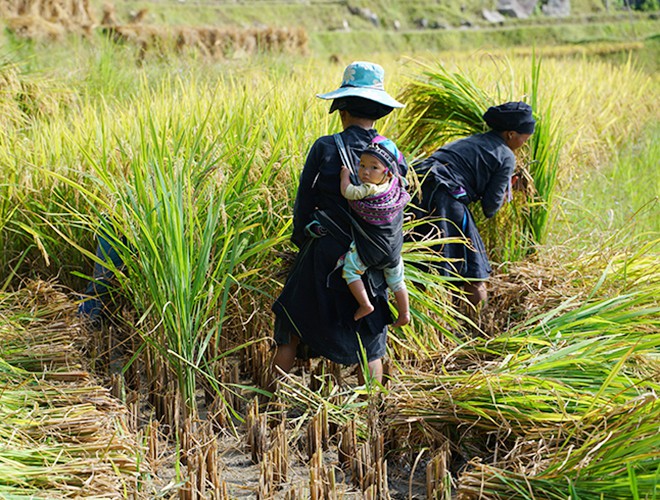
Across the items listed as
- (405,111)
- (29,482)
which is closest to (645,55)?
(405,111)

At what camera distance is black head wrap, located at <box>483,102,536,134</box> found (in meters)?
3.75

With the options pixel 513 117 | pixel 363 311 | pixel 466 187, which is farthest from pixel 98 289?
pixel 513 117

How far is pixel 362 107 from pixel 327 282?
26.1 inches

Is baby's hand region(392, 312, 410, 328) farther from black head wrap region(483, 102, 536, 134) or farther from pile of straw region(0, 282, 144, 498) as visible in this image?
black head wrap region(483, 102, 536, 134)

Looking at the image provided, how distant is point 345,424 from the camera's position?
2605 millimetres

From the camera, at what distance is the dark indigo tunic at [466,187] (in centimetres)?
372

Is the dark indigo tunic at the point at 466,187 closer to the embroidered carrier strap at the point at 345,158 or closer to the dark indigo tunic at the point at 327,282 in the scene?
the dark indigo tunic at the point at 327,282

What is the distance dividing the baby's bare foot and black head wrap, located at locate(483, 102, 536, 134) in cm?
152

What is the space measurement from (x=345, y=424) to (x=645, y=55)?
20.2 metres

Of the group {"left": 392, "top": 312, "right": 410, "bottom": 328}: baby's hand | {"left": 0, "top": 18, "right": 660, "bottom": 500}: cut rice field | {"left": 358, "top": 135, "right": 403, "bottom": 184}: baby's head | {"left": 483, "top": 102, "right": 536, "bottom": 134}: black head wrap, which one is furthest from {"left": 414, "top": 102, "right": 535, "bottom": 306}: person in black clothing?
{"left": 358, "top": 135, "right": 403, "bottom": 184}: baby's head

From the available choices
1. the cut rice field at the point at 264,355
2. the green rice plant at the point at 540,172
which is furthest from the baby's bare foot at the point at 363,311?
the green rice plant at the point at 540,172

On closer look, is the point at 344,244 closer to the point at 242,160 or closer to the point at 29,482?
the point at 242,160

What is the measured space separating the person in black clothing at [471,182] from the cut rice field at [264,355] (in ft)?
0.75

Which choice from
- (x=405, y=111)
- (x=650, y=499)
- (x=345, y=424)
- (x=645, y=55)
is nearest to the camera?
(x=650, y=499)
